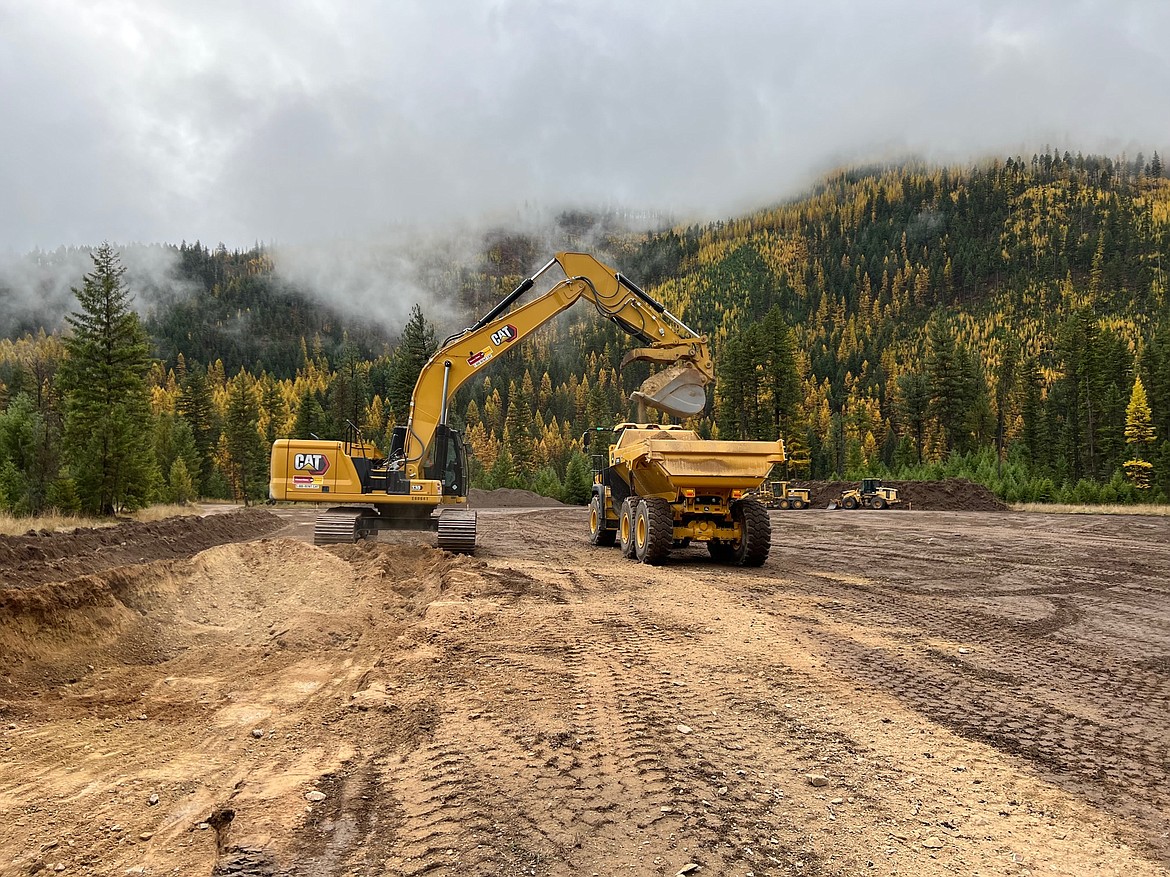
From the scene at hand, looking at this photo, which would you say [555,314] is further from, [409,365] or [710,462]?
[409,365]

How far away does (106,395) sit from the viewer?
33781 millimetres

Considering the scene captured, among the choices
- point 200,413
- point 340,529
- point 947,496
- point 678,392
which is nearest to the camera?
point 340,529

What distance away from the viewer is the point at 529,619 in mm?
8281

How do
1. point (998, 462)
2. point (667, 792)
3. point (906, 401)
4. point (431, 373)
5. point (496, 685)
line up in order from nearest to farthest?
1. point (667, 792)
2. point (496, 685)
3. point (431, 373)
4. point (998, 462)
5. point (906, 401)

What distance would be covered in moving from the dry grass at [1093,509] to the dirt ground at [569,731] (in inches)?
1447

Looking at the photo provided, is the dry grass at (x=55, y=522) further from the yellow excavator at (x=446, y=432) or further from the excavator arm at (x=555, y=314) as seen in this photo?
the excavator arm at (x=555, y=314)

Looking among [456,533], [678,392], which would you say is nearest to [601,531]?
[678,392]

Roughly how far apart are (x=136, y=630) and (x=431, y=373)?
9416 millimetres

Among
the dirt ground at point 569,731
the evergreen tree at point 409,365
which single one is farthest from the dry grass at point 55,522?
the evergreen tree at point 409,365

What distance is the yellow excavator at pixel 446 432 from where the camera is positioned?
14.7 metres

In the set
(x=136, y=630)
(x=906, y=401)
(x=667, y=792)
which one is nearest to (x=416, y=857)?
(x=667, y=792)

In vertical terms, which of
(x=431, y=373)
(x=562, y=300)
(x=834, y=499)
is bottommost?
(x=834, y=499)

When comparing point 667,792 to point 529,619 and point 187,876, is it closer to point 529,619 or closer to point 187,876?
point 187,876

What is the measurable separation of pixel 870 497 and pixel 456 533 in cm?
4012
